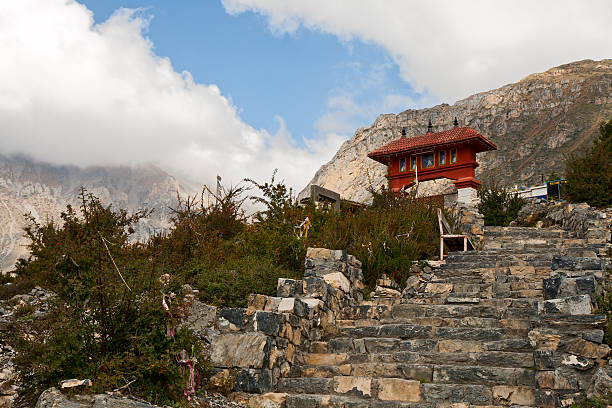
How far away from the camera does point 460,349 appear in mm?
6816

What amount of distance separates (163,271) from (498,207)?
52.3 feet

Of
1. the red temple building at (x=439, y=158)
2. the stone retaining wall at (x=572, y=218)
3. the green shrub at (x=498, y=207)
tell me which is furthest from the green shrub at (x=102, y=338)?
the red temple building at (x=439, y=158)

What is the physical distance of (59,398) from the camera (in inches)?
165

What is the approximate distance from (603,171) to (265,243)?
12.5 meters

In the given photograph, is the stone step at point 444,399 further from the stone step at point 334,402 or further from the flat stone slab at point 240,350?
the flat stone slab at point 240,350

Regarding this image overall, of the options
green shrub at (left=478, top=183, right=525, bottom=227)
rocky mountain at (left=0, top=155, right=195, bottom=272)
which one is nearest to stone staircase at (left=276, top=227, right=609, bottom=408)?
green shrub at (left=478, top=183, right=525, bottom=227)

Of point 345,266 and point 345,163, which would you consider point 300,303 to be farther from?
point 345,163

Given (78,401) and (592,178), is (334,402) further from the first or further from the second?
(592,178)

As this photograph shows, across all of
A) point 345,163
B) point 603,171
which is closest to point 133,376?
point 603,171

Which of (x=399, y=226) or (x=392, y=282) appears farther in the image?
(x=399, y=226)

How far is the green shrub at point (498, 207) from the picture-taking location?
2017 cm

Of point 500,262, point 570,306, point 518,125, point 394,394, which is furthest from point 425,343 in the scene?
point 518,125

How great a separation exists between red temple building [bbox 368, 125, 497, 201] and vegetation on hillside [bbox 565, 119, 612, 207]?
176 inches

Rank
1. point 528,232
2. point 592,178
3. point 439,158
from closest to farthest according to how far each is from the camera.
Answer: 1. point 528,232
2. point 592,178
3. point 439,158
